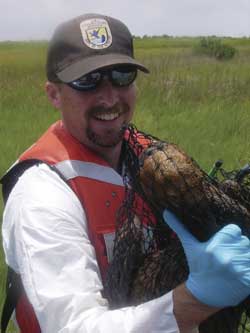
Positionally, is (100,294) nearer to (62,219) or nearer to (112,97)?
(62,219)

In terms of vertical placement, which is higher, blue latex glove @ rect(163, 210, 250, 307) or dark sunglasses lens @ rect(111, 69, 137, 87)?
dark sunglasses lens @ rect(111, 69, 137, 87)

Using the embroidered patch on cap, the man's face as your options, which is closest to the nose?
the man's face

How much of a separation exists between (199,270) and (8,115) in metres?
6.96

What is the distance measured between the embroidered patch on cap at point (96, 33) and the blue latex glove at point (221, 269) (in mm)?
1036

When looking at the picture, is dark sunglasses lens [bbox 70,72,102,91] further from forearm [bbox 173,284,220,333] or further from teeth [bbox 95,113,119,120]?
forearm [bbox 173,284,220,333]

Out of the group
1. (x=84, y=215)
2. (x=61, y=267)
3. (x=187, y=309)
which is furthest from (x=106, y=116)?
(x=187, y=309)

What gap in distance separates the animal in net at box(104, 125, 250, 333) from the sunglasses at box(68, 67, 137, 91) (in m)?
0.33

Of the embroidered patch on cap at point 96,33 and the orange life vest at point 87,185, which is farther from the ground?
the embroidered patch on cap at point 96,33

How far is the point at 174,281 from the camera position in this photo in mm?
1900

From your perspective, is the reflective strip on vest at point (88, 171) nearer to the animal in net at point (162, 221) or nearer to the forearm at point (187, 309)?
the animal in net at point (162, 221)

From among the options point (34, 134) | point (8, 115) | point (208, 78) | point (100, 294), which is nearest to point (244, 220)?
point (100, 294)

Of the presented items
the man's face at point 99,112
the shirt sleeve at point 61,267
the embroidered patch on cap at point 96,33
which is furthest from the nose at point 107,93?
the shirt sleeve at point 61,267

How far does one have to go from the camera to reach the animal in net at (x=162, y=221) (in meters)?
1.71

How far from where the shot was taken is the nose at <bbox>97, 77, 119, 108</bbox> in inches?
93.1
